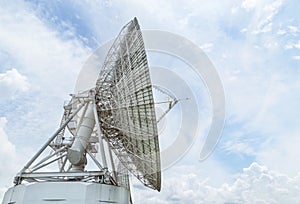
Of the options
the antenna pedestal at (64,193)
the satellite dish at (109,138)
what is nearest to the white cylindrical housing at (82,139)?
the satellite dish at (109,138)

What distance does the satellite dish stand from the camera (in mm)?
18578

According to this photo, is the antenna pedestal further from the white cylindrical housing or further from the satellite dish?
the white cylindrical housing

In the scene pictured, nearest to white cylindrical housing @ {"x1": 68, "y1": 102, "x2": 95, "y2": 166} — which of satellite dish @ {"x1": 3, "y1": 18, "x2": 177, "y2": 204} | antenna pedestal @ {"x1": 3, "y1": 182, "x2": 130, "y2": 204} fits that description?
satellite dish @ {"x1": 3, "y1": 18, "x2": 177, "y2": 204}

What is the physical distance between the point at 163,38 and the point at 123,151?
9.52m

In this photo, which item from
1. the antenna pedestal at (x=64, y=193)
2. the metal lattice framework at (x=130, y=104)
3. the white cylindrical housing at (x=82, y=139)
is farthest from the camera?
the white cylindrical housing at (x=82, y=139)

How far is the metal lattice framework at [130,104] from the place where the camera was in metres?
20.2

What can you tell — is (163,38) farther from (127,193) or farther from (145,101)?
(127,193)

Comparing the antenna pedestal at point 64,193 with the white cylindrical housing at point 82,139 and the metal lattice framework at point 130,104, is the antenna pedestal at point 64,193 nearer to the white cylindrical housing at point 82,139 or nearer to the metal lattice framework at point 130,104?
the white cylindrical housing at point 82,139

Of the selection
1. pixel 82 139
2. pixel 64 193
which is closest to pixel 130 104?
pixel 82 139

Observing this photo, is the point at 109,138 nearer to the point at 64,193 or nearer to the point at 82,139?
the point at 82,139

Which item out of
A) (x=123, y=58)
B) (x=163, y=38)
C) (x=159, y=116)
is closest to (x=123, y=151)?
(x=159, y=116)

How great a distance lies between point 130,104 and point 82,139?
424 cm

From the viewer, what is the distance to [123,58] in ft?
71.9

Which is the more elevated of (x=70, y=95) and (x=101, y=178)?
(x=70, y=95)
